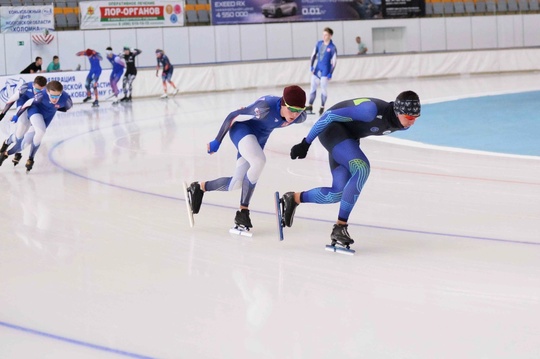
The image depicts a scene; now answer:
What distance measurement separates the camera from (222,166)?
9203mm

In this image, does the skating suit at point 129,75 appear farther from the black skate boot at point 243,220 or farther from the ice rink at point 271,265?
the black skate boot at point 243,220

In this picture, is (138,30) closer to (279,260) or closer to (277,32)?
(277,32)

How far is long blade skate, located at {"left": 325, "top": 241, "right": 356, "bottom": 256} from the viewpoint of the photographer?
17.0 ft

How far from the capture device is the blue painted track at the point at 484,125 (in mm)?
10312

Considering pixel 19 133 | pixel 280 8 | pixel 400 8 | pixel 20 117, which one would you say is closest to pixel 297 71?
pixel 280 8

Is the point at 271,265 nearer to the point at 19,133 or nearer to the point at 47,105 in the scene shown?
the point at 47,105

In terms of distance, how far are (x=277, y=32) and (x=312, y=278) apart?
22532 millimetres

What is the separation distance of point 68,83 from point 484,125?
1146 cm

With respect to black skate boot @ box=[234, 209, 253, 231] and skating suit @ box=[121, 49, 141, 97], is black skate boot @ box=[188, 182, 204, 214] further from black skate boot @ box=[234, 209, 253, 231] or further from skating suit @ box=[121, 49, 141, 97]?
skating suit @ box=[121, 49, 141, 97]

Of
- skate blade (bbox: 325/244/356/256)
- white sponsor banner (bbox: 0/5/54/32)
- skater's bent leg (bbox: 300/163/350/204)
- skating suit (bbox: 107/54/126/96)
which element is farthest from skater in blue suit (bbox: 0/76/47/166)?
white sponsor banner (bbox: 0/5/54/32)

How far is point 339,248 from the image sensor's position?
523cm

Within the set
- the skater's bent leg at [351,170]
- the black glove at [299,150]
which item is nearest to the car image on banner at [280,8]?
the skater's bent leg at [351,170]

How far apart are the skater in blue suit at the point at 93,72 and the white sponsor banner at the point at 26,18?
4.16 meters

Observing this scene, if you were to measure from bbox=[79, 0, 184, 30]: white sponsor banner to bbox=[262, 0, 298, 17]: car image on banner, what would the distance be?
8.91 ft
